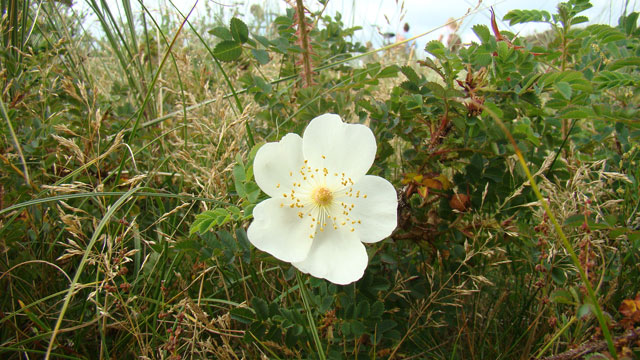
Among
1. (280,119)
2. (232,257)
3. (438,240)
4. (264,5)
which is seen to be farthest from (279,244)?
(264,5)

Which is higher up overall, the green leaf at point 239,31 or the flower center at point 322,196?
the green leaf at point 239,31

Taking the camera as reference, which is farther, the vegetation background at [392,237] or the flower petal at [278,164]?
the vegetation background at [392,237]

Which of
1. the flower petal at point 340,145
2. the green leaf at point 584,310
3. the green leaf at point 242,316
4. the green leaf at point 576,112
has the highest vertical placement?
the flower petal at point 340,145

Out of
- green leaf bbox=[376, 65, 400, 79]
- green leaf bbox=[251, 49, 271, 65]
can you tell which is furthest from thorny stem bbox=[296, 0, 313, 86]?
green leaf bbox=[376, 65, 400, 79]

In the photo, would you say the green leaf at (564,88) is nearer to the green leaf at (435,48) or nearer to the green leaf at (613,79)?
the green leaf at (613,79)

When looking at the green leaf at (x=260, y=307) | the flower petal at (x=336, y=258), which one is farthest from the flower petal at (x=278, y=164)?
the green leaf at (x=260, y=307)

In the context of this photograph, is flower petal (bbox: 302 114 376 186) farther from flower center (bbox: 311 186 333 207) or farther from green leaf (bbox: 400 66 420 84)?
green leaf (bbox: 400 66 420 84)

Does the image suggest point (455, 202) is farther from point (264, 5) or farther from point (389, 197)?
point (264, 5)

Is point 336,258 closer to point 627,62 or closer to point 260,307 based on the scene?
point 260,307
